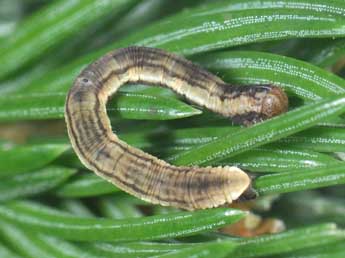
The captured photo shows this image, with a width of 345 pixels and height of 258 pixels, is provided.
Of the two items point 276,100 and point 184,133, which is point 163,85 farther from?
point 276,100

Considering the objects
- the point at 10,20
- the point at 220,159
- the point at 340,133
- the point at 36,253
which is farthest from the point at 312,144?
the point at 10,20

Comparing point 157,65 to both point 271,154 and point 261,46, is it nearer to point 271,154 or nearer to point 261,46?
point 261,46

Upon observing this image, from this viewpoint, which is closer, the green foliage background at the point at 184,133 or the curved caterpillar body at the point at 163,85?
the green foliage background at the point at 184,133

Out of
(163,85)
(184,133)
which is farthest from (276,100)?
(163,85)

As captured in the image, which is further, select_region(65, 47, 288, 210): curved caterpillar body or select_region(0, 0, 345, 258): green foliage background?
select_region(65, 47, 288, 210): curved caterpillar body
